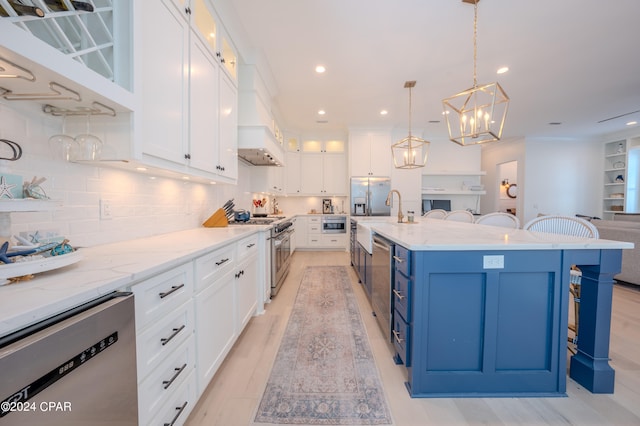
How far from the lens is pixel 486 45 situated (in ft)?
9.16

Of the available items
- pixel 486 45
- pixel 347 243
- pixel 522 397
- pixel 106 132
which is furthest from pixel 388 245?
pixel 347 243

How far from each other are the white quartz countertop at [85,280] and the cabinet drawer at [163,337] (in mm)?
225

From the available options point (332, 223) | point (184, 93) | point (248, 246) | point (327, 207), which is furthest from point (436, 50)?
point (327, 207)

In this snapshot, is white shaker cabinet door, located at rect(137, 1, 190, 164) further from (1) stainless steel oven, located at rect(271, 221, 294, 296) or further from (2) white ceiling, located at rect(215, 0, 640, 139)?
(1) stainless steel oven, located at rect(271, 221, 294, 296)

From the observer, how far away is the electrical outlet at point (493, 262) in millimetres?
1487

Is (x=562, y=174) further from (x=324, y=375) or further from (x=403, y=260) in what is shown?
(x=324, y=375)

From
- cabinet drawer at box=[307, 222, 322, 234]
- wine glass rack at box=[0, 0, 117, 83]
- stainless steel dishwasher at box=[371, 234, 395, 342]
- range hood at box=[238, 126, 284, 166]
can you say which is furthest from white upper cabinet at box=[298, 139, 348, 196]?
wine glass rack at box=[0, 0, 117, 83]

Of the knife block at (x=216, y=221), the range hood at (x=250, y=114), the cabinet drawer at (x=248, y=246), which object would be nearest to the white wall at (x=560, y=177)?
the range hood at (x=250, y=114)

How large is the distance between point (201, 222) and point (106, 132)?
1450 mm

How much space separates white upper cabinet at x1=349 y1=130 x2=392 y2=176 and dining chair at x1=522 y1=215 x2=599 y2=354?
3.76 m

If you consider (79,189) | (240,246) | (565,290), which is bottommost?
(565,290)

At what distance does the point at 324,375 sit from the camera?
1724mm

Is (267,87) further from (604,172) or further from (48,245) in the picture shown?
(604,172)

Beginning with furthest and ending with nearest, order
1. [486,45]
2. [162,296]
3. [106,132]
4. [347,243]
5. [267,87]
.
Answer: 1. [347,243]
2. [267,87]
3. [486,45]
4. [106,132]
5. [162,296]
